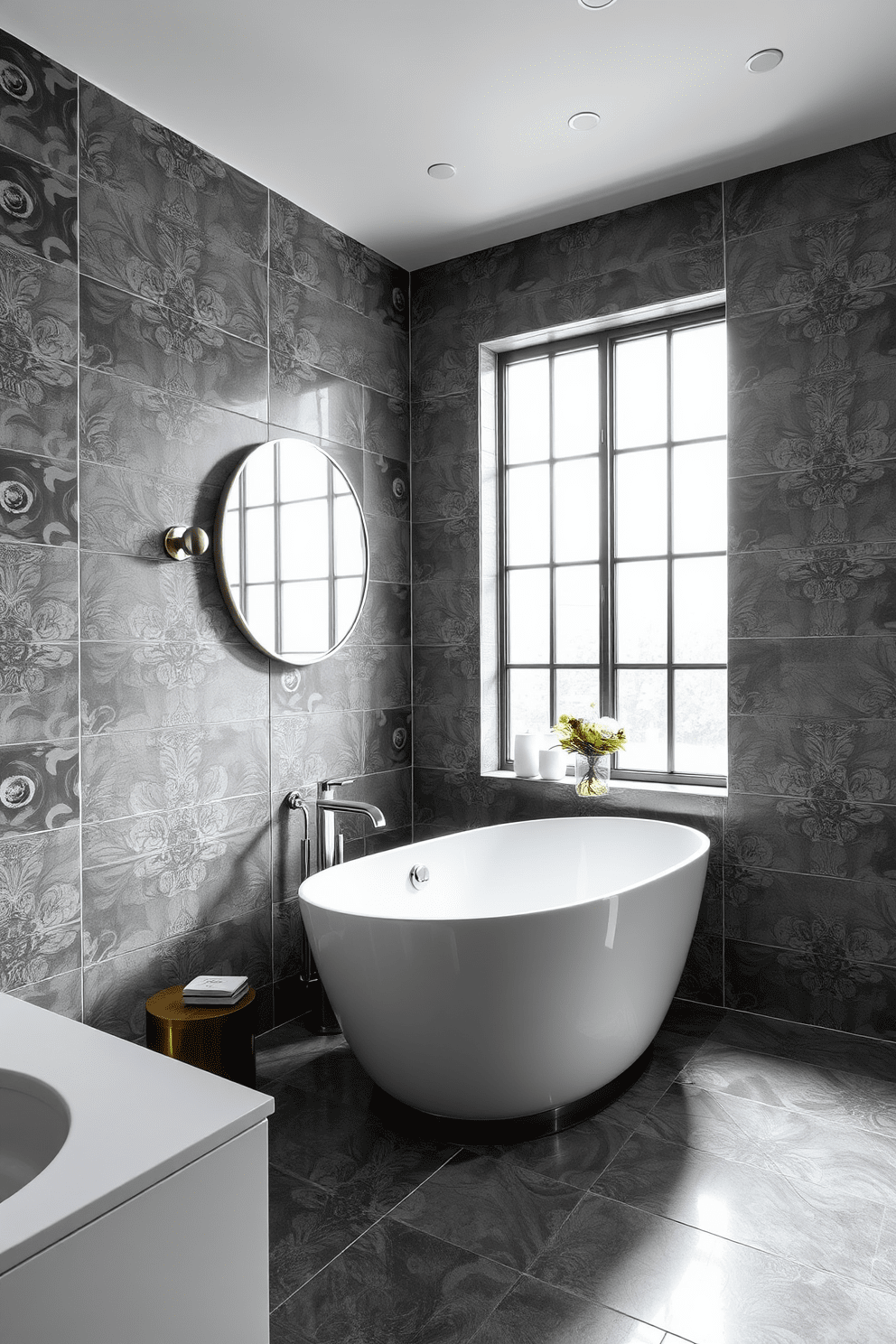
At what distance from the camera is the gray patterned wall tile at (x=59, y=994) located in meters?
2.24

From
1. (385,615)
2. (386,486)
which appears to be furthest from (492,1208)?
(386,486)

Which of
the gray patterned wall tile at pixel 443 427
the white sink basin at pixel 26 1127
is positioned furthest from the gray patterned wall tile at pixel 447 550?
the white sink basin at pixel 26 1127

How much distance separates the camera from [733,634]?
302 centimetres

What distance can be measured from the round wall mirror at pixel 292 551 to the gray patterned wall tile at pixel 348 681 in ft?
0.26

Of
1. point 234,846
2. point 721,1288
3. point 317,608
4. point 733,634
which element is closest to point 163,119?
point 317,608

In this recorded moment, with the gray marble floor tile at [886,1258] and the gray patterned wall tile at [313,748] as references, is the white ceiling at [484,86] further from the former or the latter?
the gray marble floor tile at [886,1258]

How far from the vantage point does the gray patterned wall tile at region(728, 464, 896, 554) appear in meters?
2.76

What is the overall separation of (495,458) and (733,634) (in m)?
1.25

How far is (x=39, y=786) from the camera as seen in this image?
7.39ft

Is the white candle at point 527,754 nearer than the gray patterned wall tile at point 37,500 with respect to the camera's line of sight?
No

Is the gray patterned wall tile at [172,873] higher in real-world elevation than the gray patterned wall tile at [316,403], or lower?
lower

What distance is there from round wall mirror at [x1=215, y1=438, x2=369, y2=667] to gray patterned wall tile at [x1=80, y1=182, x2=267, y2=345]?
444mm

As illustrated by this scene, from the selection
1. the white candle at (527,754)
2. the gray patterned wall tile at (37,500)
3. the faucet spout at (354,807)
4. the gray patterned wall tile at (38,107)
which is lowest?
the faucet spout at (354,807)

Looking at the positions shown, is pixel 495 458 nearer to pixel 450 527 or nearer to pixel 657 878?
pixel 450 527
